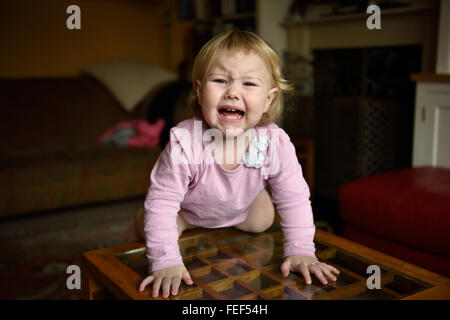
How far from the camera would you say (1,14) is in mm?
2836

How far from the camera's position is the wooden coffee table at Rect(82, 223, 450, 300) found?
0.85 metres

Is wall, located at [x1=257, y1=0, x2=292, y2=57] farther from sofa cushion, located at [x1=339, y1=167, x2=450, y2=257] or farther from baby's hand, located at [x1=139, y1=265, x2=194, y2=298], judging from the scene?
baby's hand, located at [x1=139, y1=265, x2=194, y2=298]

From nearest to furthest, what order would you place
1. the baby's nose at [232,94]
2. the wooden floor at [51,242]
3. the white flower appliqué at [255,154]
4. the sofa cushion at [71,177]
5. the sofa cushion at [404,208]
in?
the baby's nose at [232,94], the white flower appliqué at [255,154], the sofa cushion at [404,208], the wooden floor at [51,242], the sofa cushion at [71,177]

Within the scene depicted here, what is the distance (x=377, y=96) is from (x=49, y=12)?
2.14m

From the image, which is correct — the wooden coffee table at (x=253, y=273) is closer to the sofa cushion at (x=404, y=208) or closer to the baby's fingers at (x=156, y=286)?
the baby's fingers at (x=156, y=286)

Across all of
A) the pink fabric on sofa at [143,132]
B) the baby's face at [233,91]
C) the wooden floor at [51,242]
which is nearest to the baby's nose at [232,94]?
the baby's face at [233,91]

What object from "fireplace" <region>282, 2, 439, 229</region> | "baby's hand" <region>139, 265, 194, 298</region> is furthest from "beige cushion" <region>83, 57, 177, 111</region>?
"baby's hand" <region>139, 265, 194, 298</region>

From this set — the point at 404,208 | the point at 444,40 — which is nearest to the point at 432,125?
the point at 444,40

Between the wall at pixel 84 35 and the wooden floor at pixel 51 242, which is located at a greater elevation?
the wall at pixel 84 35

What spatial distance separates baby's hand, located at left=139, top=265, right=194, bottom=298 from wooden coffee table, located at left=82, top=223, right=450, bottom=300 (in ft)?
0.04

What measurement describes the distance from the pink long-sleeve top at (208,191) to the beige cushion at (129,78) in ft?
5.85

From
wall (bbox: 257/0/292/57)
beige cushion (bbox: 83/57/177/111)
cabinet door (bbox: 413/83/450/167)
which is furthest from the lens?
wall (bbox: 257/0/292/57)

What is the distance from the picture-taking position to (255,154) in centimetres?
108

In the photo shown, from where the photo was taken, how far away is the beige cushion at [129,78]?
2.80 m
